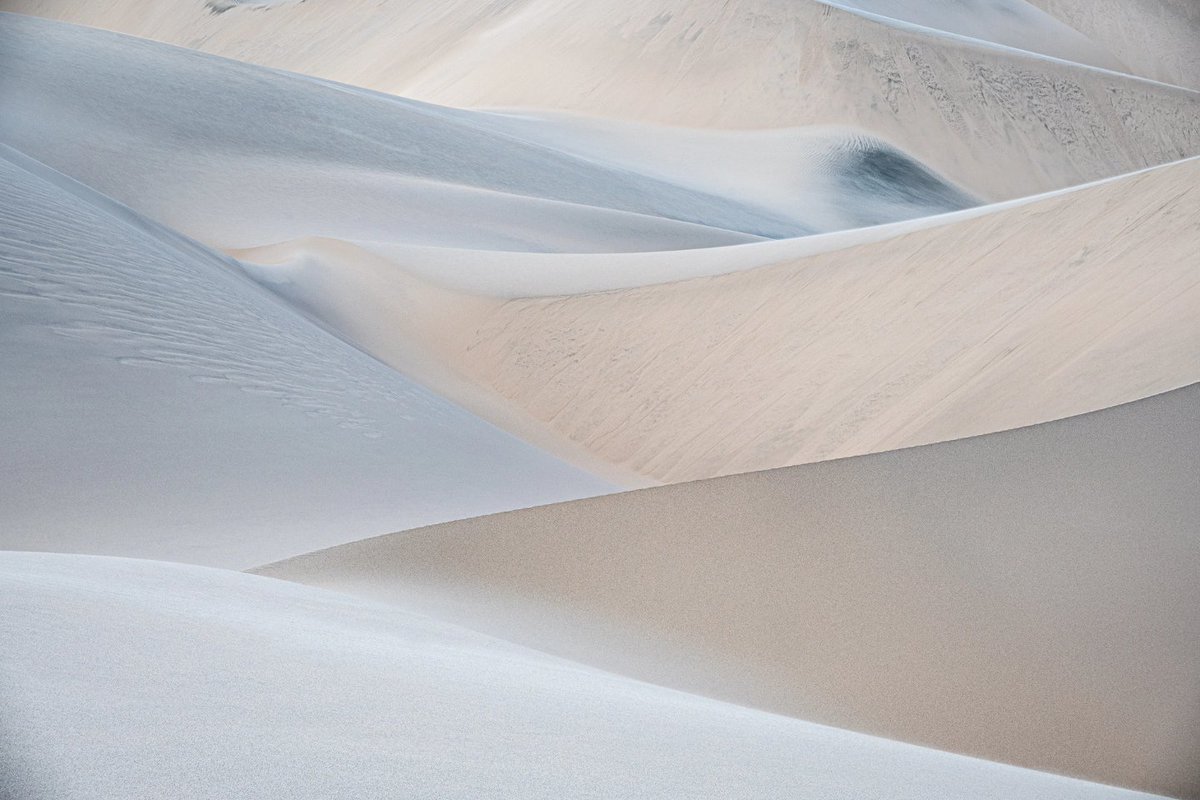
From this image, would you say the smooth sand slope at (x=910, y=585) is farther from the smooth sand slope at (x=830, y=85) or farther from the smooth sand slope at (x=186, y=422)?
the smooth sand slope at (x=830, y=85)

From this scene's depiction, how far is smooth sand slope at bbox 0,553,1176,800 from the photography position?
1.66 metres

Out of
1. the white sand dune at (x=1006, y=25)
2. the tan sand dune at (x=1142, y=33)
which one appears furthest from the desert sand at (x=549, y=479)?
the tan sand dune at (x=1142, y=33)

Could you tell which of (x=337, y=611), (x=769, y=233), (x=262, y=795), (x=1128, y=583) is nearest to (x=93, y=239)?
(x=337, y=611)

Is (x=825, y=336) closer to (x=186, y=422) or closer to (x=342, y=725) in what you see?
(x=186, y=422)

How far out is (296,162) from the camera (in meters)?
17.8

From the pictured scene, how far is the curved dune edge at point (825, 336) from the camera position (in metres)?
7.44

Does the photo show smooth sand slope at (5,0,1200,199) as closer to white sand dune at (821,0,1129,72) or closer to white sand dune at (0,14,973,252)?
white sand dune at (0,14,973,252)

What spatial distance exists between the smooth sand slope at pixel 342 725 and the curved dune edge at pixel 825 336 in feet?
13.5

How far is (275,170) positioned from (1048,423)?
14178 millimetres

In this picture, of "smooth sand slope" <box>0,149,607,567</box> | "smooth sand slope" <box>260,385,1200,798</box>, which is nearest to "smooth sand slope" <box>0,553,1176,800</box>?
"smooth sand slope" <box>260,385,1200,798</box>

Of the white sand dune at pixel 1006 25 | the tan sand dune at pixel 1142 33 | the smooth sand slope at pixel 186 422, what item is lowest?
the smooth sand slope at pixel 186 422

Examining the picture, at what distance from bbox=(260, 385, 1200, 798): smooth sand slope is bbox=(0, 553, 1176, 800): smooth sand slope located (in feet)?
2.64

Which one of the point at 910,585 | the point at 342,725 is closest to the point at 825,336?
the point at 910,585

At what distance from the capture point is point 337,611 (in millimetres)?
3791
